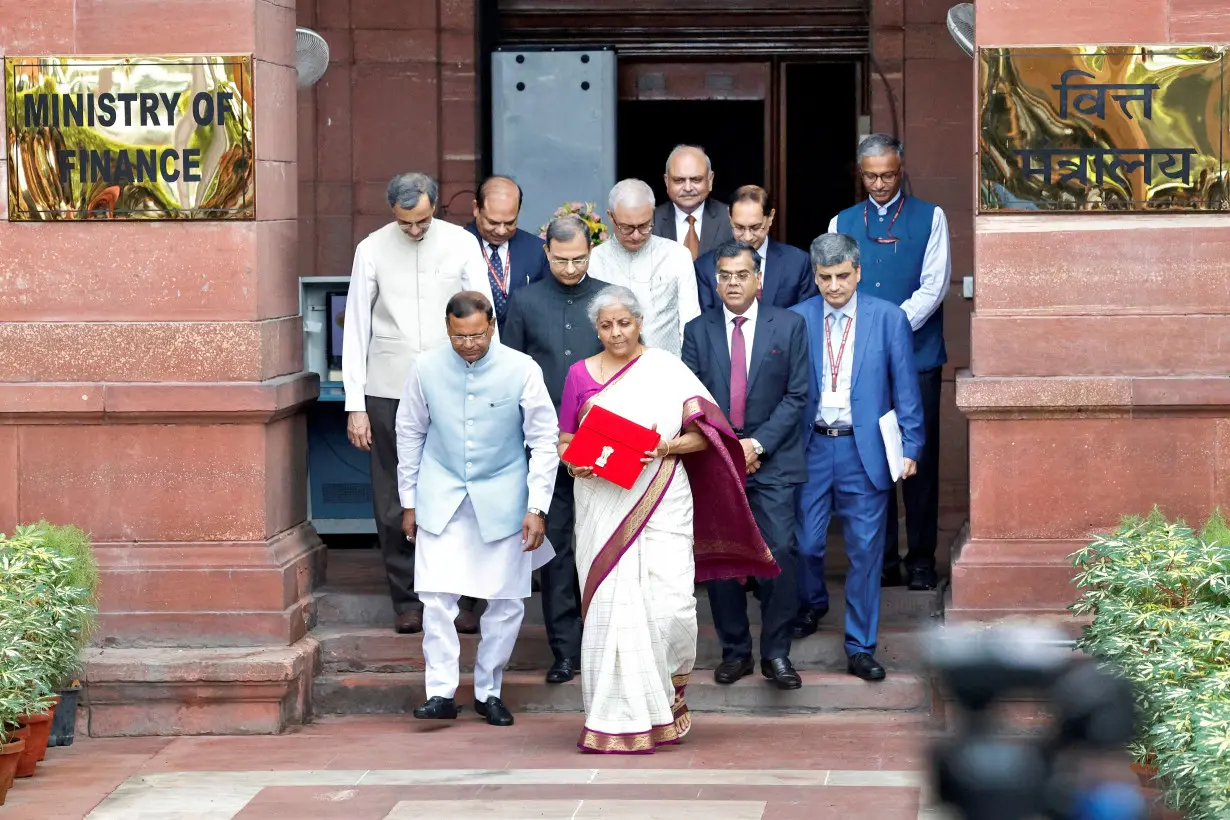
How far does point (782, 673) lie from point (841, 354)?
1377 mm

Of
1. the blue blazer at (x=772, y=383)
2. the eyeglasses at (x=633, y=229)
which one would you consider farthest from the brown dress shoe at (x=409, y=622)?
the eyeglasses at (x=633, y=229)

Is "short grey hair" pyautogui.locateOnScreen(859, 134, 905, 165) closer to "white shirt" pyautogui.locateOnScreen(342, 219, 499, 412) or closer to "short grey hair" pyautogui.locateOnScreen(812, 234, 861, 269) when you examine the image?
"short grey hair" pyautogui.locateOnScreen(812, 234, 861, 269)

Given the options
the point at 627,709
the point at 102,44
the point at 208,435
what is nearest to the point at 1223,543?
the point at 627,709

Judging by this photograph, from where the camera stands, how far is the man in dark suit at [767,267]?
8711 millimetres

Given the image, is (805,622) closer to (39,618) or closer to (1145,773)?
(1145,773)

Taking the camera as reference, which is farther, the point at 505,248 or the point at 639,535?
the point at 505,248

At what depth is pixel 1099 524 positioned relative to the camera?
8164 millimetres

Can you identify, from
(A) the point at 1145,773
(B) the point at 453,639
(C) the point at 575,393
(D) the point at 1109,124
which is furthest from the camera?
(B) the point at 453,639

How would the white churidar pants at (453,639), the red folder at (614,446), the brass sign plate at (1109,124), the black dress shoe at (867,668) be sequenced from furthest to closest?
the black dress shoe at (867,668), the white churidar pants at (453,639), the brass sign plate at (1109,124), the red folder at (614,446)

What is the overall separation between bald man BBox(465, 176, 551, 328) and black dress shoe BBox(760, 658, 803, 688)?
1914 millimetres

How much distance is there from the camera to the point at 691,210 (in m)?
9.07

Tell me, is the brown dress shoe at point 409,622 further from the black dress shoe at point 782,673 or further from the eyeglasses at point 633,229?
the eyeglasses at point 633,229

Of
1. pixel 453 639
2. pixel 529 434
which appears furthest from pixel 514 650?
pixel 529 434

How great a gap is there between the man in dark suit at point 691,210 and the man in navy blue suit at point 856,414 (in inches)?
31.0
